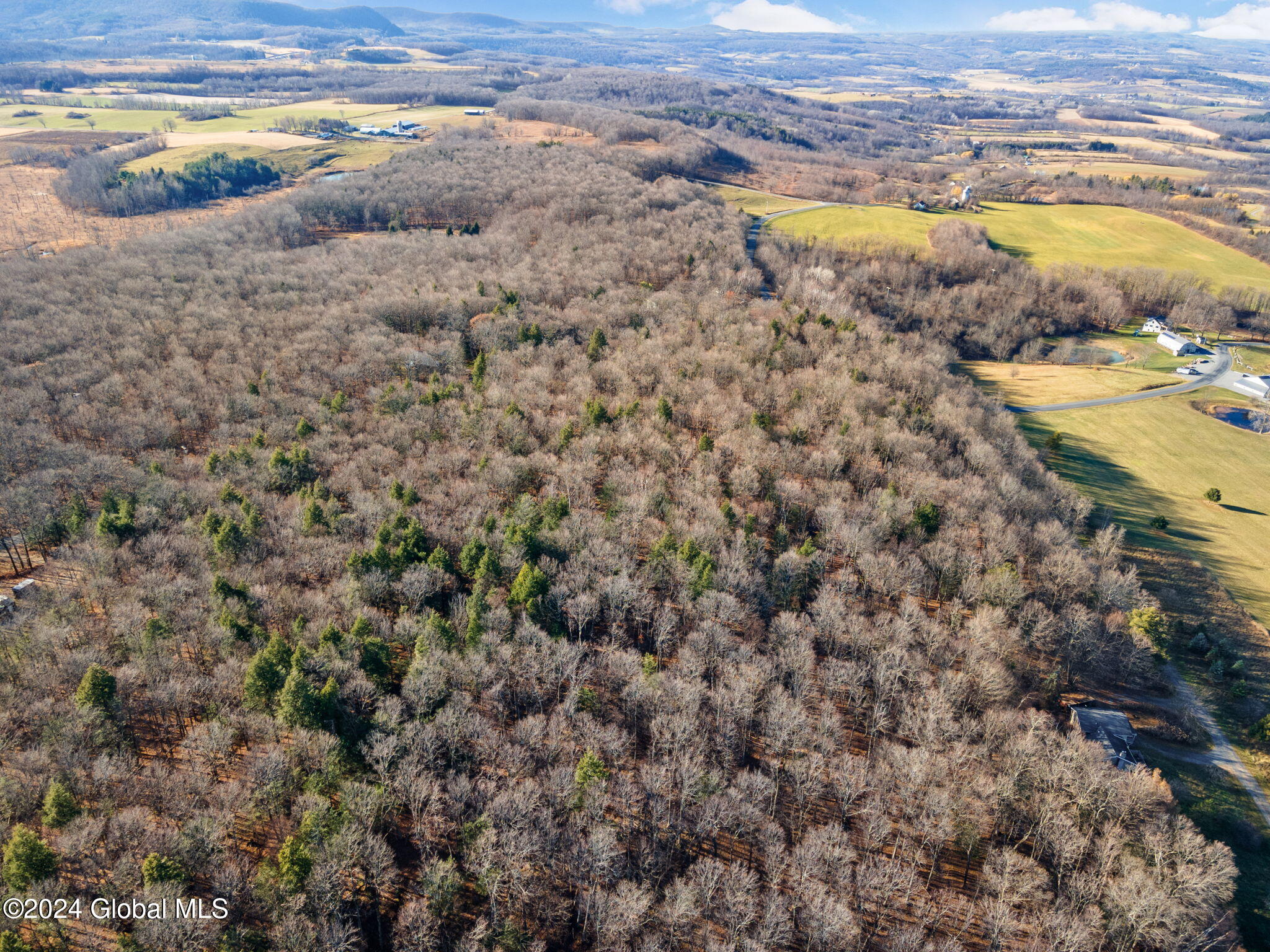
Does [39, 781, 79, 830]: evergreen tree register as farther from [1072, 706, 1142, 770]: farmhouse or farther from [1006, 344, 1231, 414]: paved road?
[1006, 344, 1231, 414]: paved road

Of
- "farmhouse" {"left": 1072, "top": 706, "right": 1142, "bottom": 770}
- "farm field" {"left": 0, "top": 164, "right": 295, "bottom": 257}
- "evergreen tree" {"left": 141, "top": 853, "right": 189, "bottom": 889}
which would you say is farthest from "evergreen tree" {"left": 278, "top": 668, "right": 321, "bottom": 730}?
"farm field" {"left": 0, "top": 164, "right": 295, "bottom": 257}

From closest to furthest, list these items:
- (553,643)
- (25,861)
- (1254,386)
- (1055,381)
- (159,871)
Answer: (25,861)
(159,871)
(553,643)
(1254,386)
(1055,381)

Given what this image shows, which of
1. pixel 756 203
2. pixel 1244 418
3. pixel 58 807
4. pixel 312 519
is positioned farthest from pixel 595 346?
pixel 756 203

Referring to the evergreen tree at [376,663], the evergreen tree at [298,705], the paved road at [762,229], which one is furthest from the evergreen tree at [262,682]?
the paved road at [762,229]

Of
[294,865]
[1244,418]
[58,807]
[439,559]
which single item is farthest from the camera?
[1244,418]

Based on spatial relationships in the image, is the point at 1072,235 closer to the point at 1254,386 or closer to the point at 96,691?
the point at 1254,386
